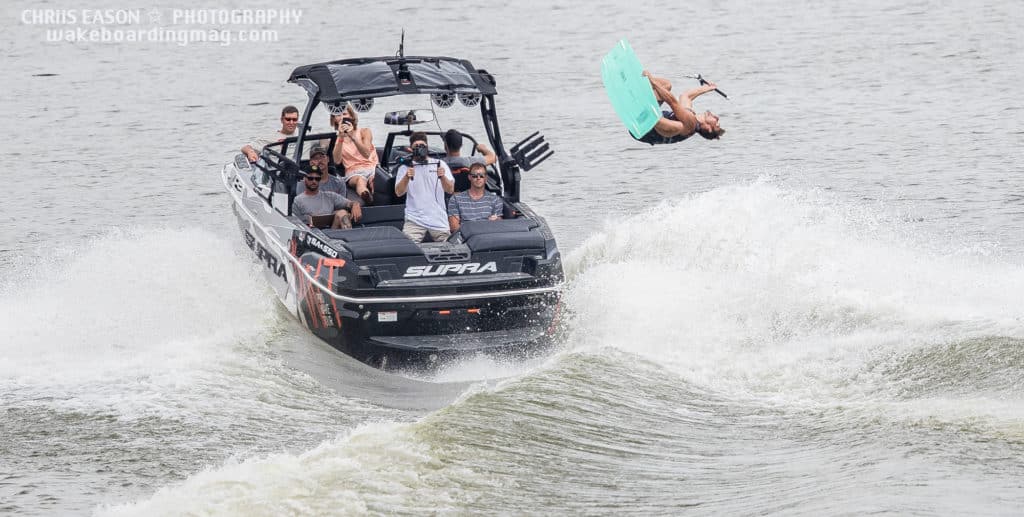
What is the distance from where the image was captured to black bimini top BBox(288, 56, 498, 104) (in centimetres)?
1085

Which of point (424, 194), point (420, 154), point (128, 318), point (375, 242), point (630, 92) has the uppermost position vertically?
point (630, 92)

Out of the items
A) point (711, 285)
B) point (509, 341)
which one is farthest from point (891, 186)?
point (509, 341)

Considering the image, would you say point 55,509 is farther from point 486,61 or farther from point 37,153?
point 486,61

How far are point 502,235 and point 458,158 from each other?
1844 mm

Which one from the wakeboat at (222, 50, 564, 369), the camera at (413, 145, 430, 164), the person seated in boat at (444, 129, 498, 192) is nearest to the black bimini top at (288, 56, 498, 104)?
the wakeboat at (222, 50, 564, 369)

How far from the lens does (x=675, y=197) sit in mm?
16766

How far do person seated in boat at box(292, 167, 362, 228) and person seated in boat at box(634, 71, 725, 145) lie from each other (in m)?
2.44

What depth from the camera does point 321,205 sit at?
1092 centimetres

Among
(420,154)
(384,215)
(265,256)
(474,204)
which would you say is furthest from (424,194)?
(265,256)

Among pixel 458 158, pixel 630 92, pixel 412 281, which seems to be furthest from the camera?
pixel 458 158

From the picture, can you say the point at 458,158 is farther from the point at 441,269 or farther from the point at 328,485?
the point at 328,485

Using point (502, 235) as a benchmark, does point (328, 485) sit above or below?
below

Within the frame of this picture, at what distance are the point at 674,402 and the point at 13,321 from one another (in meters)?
5.42

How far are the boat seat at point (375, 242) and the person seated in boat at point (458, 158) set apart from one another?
1546 mm
